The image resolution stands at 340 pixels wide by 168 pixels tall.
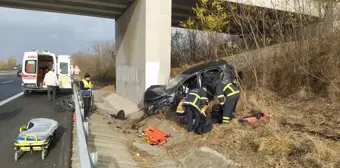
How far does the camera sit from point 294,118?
24.1ft

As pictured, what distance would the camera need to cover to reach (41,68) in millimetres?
20578

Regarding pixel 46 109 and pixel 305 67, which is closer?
pixel 305 67

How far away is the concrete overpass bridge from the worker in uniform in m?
3.95

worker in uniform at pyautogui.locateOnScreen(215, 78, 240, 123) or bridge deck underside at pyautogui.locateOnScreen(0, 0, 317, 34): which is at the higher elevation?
bridge deck underside at pyautogui.locateOnScreen(0, 0, 317, 34)

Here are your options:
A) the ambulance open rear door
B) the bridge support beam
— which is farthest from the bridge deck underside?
the ambulance open rear door

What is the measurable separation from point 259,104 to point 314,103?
4.39ft

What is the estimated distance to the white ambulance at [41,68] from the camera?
60.1 ft

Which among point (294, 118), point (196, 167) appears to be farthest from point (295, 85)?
point (196, 167)

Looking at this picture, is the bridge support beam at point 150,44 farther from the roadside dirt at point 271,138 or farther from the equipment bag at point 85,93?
the roadside dirt at point 271,138

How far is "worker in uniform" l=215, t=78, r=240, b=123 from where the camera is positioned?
27.0ft

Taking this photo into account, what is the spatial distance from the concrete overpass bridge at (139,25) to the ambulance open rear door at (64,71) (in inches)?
116

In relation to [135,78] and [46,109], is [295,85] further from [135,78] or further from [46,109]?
[46,109]

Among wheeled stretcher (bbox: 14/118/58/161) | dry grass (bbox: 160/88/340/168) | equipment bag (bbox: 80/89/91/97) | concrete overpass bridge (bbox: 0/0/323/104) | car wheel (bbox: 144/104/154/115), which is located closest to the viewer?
dry grass (bbox: 160/88/340/168)

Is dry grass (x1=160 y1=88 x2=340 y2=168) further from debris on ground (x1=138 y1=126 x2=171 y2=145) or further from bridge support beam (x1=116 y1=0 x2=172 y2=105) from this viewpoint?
bridge support beam (x1=116 y1=0 x2=172 y2=105)
